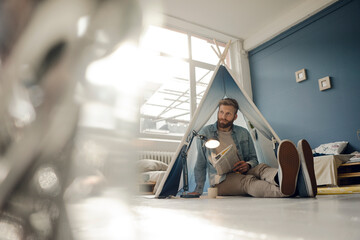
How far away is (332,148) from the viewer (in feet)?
9.04

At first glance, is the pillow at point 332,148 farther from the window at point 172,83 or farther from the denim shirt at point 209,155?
the window at point 172,83

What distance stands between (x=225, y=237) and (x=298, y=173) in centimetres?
118

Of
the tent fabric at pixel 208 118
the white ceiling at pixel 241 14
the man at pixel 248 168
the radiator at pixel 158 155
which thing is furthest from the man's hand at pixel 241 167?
the white ceiling at pixel 241 14

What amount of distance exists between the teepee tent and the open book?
A: 263 mm

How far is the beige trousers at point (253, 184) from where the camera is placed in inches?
58.1

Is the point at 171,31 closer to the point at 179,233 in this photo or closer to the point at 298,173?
the point at 298,173

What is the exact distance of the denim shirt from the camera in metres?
1.86

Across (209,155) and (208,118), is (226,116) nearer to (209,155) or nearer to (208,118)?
(208,118)

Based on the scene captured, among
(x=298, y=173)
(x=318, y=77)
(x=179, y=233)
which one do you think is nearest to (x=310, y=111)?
(x=318, y=77)

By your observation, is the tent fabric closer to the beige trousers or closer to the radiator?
the beige trousers

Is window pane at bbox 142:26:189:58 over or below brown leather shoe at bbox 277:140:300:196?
over

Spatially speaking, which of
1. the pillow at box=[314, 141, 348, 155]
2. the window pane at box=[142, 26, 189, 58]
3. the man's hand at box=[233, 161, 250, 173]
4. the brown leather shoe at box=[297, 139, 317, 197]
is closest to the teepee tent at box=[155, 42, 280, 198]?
the man's hand at box=[233, 161, 250, 173]

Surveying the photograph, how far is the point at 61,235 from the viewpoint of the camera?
0.32m

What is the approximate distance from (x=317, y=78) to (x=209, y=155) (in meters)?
2.21
